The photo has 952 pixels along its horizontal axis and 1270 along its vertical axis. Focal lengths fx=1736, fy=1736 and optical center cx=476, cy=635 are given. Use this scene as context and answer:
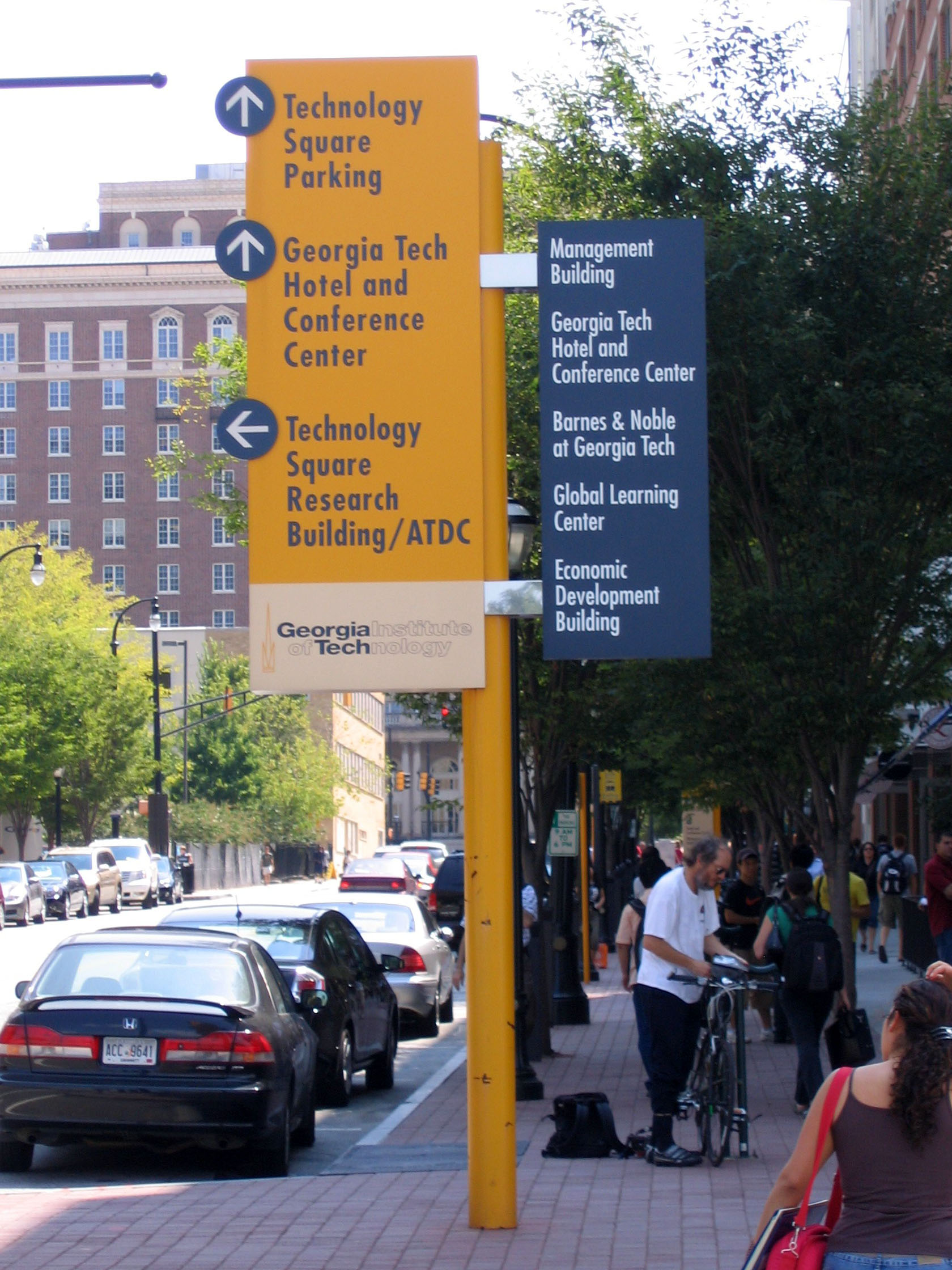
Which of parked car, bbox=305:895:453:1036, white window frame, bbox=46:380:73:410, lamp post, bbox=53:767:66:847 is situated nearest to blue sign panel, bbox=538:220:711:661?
parked car, bbox=305:895:453:1036

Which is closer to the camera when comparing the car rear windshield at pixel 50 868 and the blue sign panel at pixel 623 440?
the blue sign panel at pixel 623 440

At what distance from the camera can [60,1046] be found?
31.9 feet

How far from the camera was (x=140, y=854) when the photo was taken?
53.3 m

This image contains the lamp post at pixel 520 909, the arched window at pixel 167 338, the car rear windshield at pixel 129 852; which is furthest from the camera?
the arched window at pixel 167 338

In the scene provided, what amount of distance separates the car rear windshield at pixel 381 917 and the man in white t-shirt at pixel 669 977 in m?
9.09

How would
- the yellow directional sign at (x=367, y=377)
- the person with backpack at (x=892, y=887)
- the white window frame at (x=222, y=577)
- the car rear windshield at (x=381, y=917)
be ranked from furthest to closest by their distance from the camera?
the white window frame at (x=222, y=577) < the person with backpack at (x=892, y=887) < the car rear windshield at (x=381, y=917) < the yellow directional sign at (x=367, y=377)

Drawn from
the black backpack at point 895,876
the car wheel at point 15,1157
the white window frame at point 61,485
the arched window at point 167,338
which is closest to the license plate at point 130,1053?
the car wheel at point 15,1157

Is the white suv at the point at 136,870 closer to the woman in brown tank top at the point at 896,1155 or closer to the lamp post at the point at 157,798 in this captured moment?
the lamp post at the point at 157,798

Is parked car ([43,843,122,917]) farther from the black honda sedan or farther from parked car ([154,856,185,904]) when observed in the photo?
the black honda sedan

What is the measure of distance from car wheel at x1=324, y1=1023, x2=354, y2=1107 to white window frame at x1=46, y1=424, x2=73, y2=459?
10222cm

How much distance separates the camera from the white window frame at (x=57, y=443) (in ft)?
365

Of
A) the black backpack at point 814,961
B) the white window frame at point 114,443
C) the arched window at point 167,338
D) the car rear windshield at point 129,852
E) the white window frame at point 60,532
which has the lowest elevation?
the car rear windshield at point 129,852

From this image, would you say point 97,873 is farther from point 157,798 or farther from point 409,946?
point 409,946

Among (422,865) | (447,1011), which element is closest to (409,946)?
(447,1011)
